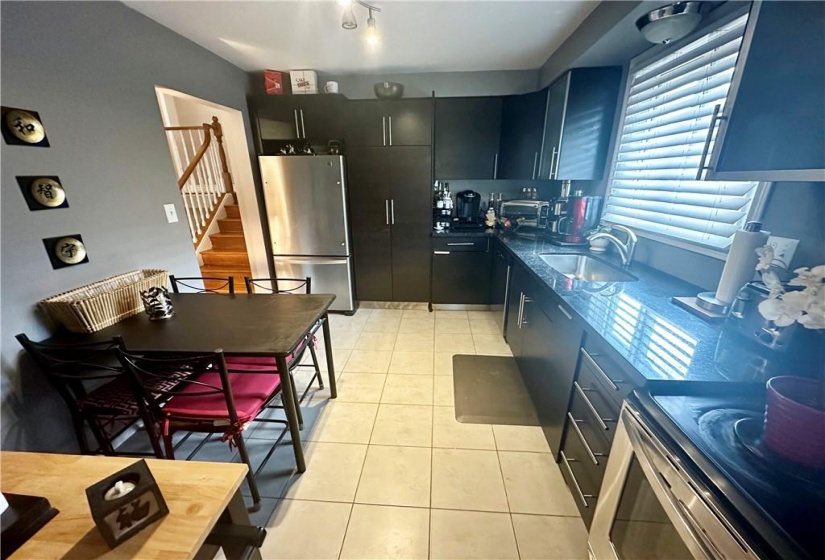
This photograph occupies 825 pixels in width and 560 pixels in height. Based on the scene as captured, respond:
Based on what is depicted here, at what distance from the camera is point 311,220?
3.12 metres

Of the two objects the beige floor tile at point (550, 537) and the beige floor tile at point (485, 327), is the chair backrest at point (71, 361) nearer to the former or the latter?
the beige floor tile at point (550, 537)

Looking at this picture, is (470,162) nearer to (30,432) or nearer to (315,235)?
(315,235)

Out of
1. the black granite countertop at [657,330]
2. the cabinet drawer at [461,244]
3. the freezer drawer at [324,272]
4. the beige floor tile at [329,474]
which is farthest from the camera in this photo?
the freezer drawer at [324,272]

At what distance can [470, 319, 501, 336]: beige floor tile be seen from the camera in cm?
301

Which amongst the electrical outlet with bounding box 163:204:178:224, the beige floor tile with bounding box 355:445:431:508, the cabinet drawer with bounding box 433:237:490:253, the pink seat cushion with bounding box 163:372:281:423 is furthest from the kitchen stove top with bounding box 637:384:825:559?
the electrical outlet with bounding box 163:204:178:224

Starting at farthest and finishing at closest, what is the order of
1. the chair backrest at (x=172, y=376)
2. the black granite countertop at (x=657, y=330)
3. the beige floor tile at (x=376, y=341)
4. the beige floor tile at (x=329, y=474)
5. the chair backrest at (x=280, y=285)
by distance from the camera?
the beige floor tile at (x=376, y=341) → the chair backrest at (x=280, y=285) → the beige floor tile at (x=329, y=474) → the chair backrest at (x=172, y=376) → the black granite countertop at (x=657, y=330)

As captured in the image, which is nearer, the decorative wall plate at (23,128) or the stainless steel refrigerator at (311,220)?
the decorative wall plate at (23,128)

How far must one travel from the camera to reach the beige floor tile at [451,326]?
9.95ft

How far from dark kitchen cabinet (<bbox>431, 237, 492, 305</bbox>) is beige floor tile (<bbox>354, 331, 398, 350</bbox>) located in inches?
29.8

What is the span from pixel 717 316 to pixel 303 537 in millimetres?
1936

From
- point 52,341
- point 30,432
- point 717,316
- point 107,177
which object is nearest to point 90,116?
point 107,177

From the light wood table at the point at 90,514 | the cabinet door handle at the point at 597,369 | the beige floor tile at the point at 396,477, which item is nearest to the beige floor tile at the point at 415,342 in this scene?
the beige floor tile at the point at 396,477

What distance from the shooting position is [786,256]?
1.10 metres

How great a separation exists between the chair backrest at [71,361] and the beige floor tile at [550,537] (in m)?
1.78
